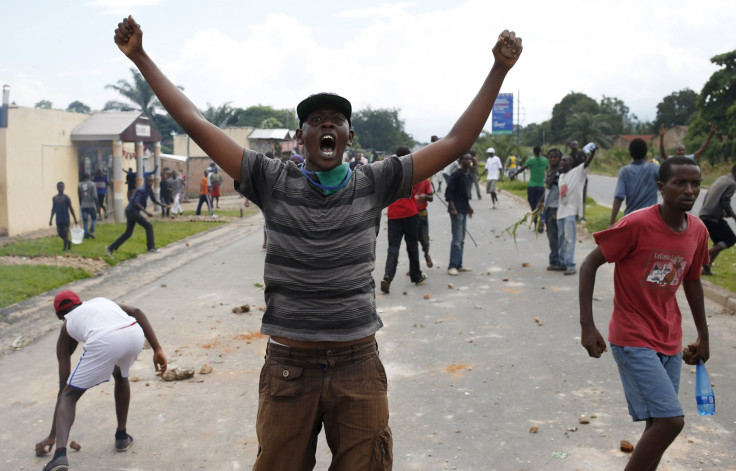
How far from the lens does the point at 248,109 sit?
325 ft

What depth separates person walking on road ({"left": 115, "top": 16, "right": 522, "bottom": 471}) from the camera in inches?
105

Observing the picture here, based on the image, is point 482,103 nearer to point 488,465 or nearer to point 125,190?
point 488,465

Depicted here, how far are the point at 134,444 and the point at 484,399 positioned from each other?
2634 millimetres

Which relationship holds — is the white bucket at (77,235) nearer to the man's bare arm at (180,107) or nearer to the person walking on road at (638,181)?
the person walking on road at (638,181)

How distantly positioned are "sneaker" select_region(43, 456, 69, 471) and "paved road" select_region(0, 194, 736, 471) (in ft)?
0.56

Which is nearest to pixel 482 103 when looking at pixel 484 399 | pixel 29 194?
pixel 484 399

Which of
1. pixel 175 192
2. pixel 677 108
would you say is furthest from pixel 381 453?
pixel 677 108

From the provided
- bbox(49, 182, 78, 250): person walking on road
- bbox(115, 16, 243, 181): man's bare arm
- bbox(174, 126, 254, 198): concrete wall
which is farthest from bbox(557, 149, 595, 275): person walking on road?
bbox(174, 126, 254, 198): concrete wall

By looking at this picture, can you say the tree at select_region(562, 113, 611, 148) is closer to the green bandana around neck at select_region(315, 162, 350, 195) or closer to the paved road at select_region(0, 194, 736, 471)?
the paved road at select_region(0, 194, 736, 471)

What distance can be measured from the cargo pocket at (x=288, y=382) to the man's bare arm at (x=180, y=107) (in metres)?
0.77

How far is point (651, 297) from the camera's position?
365 centimetres

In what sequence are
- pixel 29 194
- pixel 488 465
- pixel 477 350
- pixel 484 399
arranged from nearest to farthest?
pixel 488 465 → pixel 484 399 → pixel 477 350 → pixel 29 194

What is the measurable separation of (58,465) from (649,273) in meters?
3.71

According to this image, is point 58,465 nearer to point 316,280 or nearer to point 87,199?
point 316,280
